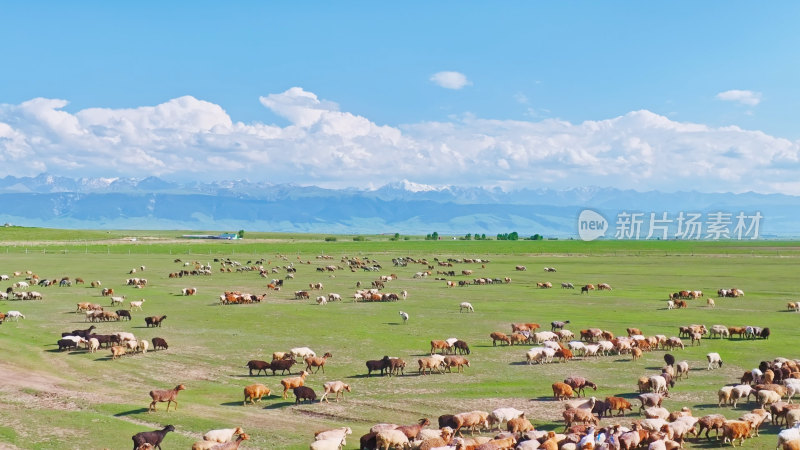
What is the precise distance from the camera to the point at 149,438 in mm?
15797

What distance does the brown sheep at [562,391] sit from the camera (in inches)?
805

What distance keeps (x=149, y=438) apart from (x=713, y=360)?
2068cm

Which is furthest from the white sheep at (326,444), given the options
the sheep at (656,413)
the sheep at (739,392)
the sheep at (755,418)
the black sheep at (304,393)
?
the sheep at (739,392)

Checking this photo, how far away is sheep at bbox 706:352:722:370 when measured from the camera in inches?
989

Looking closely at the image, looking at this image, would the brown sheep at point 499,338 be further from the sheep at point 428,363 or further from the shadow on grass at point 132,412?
the shadow on grass at point 132,412

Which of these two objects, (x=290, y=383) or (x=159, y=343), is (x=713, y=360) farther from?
(x=159, y=343)

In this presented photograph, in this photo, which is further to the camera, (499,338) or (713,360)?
(499,338)

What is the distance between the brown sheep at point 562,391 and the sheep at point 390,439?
6.76 metres

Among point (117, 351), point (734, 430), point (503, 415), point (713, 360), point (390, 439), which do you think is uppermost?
point (713, 360)

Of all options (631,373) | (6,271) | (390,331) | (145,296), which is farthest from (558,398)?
(6,271)

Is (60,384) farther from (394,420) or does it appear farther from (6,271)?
(6,271)

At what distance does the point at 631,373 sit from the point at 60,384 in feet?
68.1

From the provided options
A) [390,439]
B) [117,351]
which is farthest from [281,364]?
[390,439]

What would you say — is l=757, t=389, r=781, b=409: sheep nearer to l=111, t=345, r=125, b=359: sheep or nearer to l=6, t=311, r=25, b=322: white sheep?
l=111, t=345, r=125, b=359: sheep
